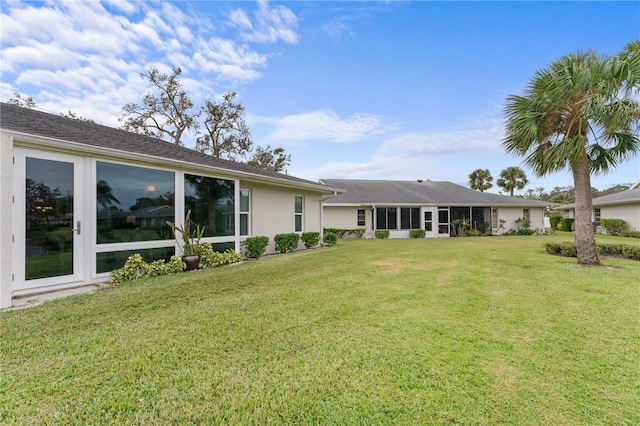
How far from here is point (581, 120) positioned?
7.70 metres

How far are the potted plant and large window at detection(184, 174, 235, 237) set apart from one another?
329 mm

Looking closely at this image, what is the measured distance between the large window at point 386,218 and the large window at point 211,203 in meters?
13.3

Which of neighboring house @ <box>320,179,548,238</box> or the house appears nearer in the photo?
the house

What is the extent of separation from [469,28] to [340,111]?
7686 mm

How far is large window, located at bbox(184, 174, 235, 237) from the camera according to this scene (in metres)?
7.77

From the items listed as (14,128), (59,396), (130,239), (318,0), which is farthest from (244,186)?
(59,396)

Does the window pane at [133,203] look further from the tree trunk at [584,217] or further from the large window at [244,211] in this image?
the tree trunk at [584,217]

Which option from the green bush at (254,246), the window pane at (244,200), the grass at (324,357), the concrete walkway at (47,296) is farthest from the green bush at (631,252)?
the concrete walkway at (47,296)

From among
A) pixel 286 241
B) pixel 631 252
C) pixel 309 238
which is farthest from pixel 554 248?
pixel 286 241

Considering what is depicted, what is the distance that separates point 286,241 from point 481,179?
29993 mm

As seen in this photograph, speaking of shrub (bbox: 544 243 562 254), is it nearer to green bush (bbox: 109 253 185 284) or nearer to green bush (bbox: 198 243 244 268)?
green bush (bbox: 198 243 244 268)

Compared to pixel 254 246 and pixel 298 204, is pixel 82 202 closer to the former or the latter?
pixel 254 246

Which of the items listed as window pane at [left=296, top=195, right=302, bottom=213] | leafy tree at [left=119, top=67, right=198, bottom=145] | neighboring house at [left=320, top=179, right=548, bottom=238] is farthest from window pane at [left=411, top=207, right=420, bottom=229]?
Result: leafy tree at [left=119, top=67, right=198, bottom=145]

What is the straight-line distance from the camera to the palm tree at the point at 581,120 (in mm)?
7113
